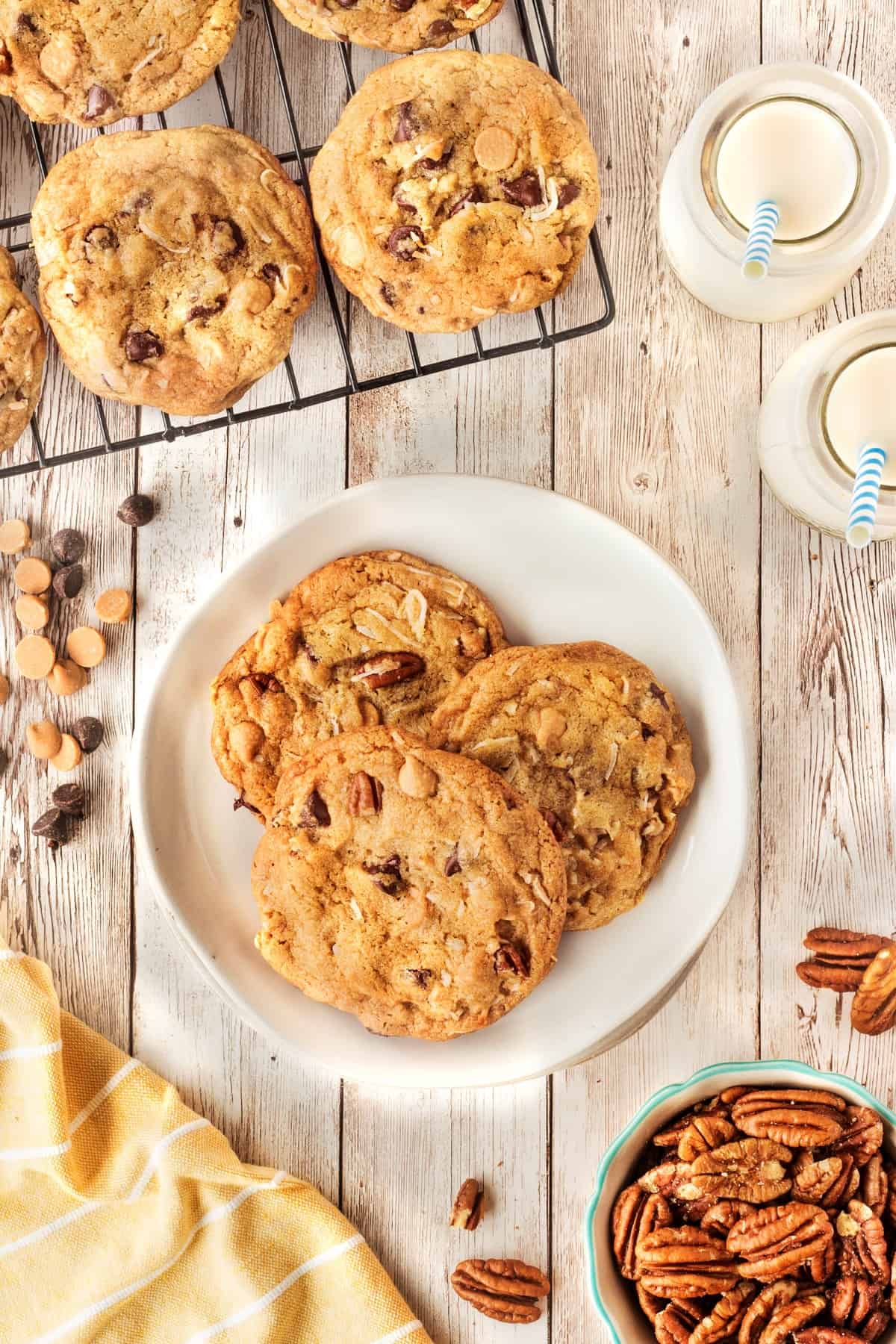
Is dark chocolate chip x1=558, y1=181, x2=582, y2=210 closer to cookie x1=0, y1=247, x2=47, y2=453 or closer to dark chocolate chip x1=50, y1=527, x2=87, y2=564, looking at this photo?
cookie x1=0, y1=247, x2=47, y2=453

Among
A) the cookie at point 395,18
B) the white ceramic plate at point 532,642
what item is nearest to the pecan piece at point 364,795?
the white ceramic plate at point 532,642

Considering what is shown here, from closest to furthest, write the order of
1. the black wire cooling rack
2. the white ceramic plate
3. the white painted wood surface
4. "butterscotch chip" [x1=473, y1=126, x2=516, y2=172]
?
"butterscotch chip" [x1=473, y1=126, x2=516, y2=172], the black wire cooling rack, the white ceramic plate, the white painted wood surface

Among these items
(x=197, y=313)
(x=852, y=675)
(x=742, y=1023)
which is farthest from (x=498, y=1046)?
(x=197, y=313)

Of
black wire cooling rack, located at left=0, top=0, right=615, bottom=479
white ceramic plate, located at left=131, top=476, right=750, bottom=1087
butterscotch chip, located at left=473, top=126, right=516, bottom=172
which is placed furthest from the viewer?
white ceramic plate, located at left=131, top=476, right=750, bottom=1087

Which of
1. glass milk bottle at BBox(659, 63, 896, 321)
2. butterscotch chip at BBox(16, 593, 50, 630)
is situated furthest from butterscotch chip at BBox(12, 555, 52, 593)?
glass milk bottle at BBox(659, 63, 896, 321)

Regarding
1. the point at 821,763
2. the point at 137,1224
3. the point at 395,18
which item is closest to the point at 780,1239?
the point at 821,763

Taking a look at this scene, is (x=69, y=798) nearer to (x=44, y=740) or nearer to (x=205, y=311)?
(x=44, y=740)
